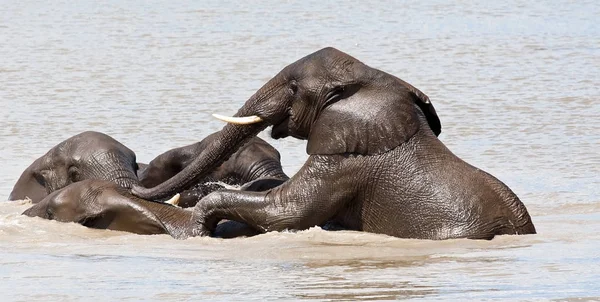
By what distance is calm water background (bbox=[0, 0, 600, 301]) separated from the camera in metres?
9.16

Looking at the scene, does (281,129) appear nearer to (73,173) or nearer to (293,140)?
(73,173)

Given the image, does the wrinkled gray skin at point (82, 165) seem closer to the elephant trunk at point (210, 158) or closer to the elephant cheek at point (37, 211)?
the elephant cheek at point (37, 211)

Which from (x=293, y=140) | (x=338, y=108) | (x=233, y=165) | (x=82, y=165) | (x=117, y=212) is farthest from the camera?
(x=293, y=140)

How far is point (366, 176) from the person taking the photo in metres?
10.8

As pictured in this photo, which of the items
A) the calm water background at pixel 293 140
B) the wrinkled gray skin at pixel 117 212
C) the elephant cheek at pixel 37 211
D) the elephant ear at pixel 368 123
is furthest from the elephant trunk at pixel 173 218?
the elephant ear at pixel 368 123

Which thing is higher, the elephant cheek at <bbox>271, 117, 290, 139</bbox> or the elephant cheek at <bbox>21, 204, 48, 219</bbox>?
the elephant cheek at <bbox>271, 117, 290, 139</bbox>

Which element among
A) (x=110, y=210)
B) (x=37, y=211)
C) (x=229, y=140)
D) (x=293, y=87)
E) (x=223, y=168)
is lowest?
(x=223, y=168)

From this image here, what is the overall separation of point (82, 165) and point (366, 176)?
2.89m

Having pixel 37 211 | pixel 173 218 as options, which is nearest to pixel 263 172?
pixel 173 218

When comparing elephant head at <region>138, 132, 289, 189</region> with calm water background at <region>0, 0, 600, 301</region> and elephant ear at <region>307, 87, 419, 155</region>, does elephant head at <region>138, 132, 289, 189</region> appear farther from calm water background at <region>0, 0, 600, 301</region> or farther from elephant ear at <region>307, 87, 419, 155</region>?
elephant ear at <region>307, 87, 419, 155</region>

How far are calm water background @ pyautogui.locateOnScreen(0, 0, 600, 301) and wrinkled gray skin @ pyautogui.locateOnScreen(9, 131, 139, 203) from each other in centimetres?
29

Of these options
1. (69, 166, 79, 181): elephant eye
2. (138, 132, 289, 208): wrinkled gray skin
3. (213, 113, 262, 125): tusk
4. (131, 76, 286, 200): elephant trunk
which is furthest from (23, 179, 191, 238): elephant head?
(138, 132, 289, 208): wrinkled gray skin

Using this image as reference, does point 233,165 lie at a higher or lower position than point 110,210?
lower

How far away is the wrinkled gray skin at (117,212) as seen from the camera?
11.2 metres
